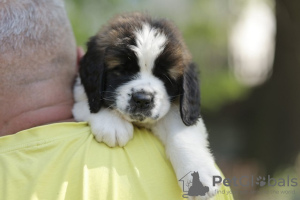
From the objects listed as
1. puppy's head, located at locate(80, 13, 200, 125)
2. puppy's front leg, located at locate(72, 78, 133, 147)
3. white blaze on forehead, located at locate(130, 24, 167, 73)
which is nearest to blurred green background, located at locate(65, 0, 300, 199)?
puppy's front leg, located at locate(72, 78, 133, 147)

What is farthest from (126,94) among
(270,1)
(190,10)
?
(190,10)

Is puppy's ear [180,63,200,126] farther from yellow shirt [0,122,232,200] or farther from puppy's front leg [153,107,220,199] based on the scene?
yellow shirt [0,122,232,200]

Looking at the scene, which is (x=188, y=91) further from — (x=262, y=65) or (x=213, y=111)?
(x=213, y=111)

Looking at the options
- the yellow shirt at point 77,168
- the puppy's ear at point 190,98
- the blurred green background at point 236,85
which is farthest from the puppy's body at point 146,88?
the blurred green background at point 236,85

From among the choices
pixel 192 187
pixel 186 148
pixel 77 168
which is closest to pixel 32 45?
pixel 77 168

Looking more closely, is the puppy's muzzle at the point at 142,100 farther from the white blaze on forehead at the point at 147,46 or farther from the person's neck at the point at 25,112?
the person's neck at the point at 25,112

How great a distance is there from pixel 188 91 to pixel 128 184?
107 cm

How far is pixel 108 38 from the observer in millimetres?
3482

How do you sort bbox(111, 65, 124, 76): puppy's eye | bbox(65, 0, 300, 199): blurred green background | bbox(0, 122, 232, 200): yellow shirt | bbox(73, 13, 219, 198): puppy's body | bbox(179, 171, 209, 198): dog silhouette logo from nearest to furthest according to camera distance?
bbox(0, 122, 232, 200): yellow shirt → bbox(179, 171, 209, 198): dog silhouette logo → bbox(73, 13, 219, 198): puppy's body → bbox(111, 65, 124, 76): puppy's eye → bbox(65, 0, 300, 199): blurred green background

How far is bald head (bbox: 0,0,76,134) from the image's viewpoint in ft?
11.0

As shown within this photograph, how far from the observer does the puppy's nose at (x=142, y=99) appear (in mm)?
3268

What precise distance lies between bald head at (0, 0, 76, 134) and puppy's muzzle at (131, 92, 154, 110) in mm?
667

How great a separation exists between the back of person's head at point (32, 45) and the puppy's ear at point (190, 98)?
102 centimetres

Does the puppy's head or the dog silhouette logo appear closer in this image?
the dog silhouette logo
